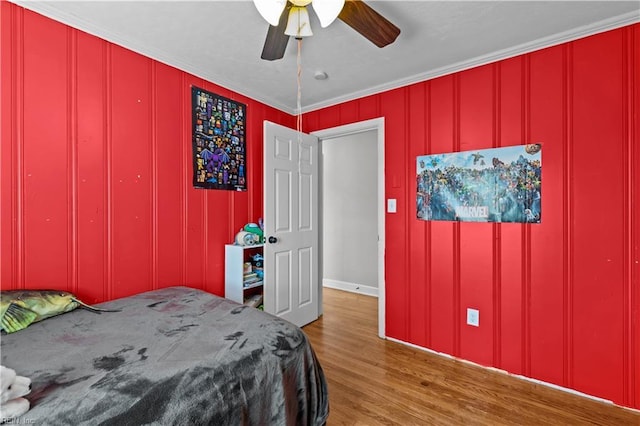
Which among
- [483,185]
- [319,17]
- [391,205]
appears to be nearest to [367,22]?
[319,17]

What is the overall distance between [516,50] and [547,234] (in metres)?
1.34

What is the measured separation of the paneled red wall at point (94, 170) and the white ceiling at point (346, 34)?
0.56 feet

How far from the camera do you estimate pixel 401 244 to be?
2621 millimetres

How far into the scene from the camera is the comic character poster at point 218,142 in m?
2.37

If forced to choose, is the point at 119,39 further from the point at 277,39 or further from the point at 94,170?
the point at 277,39

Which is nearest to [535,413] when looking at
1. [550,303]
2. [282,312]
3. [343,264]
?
[550,303]

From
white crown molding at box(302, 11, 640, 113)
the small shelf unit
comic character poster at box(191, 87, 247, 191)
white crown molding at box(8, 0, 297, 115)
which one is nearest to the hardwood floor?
the small shelf unit

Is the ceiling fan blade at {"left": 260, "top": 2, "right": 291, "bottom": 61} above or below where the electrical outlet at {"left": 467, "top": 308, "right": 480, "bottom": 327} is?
above

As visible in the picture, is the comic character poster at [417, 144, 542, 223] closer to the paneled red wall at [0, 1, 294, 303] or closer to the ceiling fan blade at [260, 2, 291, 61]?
Result: the ceiling fan blade at [260, 2, 291, 61]

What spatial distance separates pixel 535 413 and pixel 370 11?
2.46 m

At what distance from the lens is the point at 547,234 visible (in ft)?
6.54

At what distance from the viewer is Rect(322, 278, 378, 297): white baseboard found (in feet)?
13.4

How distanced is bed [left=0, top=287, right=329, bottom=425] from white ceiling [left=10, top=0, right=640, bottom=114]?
173 cm

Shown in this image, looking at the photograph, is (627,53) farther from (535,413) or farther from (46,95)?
(46,95)
